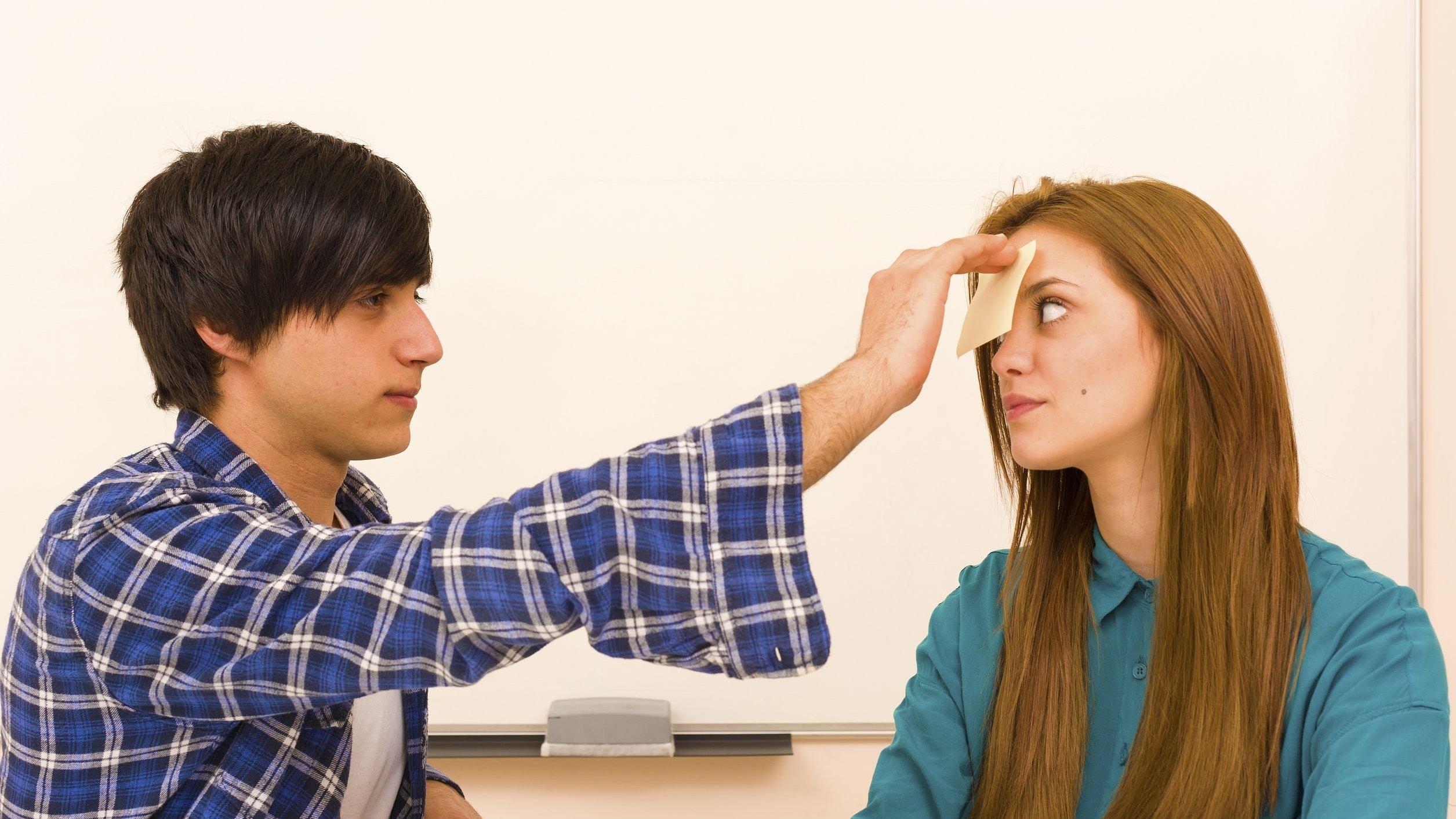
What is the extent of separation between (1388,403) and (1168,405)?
128 centimetres

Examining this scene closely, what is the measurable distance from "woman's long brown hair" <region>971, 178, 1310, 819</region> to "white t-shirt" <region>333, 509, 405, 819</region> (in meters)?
0.65

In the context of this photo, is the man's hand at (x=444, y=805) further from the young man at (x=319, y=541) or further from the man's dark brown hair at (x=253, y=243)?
the man's dark brown hair at (x=253, y=243)

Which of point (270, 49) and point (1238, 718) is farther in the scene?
point (270, 49)

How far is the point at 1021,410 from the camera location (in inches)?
50.5

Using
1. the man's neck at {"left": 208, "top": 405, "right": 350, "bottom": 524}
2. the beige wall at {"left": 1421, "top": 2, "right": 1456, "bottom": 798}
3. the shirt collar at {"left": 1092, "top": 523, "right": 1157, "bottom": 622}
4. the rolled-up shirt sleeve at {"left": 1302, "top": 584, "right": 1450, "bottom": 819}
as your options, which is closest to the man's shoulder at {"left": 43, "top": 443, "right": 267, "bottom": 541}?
the man's neck at {"left": 208, "top": 405, "right": 350, "bottom": 524}

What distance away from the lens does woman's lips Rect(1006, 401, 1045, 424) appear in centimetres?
127

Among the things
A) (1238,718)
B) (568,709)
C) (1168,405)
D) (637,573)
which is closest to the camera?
(637,573)

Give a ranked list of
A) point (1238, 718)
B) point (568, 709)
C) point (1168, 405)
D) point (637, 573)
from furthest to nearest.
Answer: point (568, 709), point (1168, 405), point (1238, 718), point (637, 573)

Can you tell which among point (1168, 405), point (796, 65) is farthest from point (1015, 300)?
point (796, 65)

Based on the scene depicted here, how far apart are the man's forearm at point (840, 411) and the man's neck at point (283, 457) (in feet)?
2.03

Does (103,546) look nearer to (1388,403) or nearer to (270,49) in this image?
(270,49)

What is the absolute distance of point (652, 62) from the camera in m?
2.17

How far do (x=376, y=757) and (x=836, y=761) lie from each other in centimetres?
115

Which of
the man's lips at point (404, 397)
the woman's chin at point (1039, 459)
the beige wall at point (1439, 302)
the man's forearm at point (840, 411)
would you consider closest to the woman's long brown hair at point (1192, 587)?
the woman's chin at point (1039, 459)
